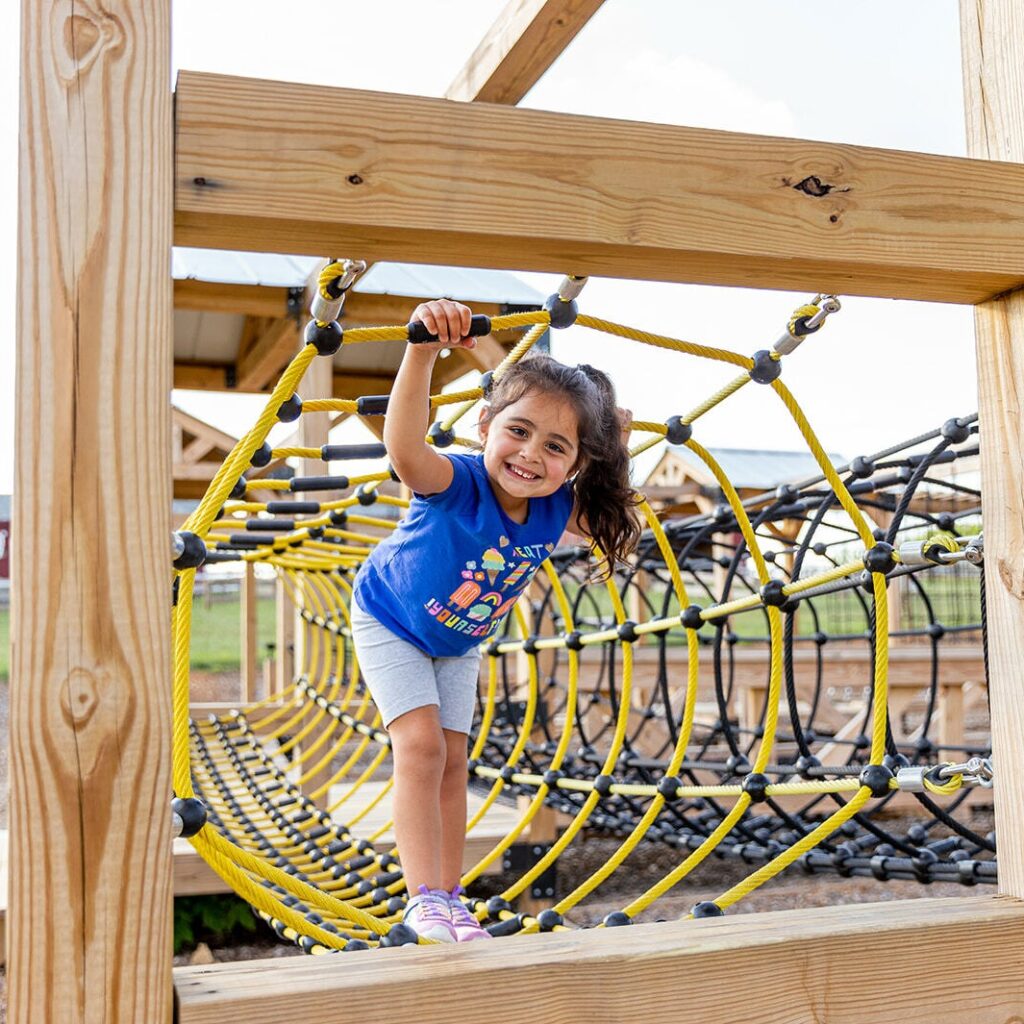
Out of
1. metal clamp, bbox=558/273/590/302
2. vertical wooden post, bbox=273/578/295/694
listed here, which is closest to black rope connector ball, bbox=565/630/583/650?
metal clamp, bbox=558/273/590/302

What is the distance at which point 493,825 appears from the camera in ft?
13.3

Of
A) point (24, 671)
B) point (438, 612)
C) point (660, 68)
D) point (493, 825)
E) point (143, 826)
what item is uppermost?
point (660, 68)

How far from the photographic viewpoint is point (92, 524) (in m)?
0.89

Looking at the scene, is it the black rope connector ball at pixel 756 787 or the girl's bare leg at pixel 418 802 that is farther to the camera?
the black rope connector ball at pixel 756 787

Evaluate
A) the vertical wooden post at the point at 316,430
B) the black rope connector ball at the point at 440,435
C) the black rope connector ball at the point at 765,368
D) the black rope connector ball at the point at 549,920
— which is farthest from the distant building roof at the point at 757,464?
the black rope connector ball at the point at 765,368

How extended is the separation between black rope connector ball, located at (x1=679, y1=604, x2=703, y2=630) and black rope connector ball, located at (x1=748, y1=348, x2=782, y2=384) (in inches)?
38.0

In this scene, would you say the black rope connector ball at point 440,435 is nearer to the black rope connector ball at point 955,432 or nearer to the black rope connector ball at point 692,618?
the black rope connector ball at point 692,618

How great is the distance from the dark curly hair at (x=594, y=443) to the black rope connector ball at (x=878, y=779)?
563 millimetres

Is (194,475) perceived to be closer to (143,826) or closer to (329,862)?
(329,862)

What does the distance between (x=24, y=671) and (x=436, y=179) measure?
528mm

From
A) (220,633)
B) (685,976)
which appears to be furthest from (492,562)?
(220,633)

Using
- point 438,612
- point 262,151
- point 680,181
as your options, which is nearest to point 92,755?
point 262,151

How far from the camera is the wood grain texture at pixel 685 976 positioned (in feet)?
2.99

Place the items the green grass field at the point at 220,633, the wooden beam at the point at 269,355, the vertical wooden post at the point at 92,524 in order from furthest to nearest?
the green grass field at the point at 220,633 < the wooden beam at the point at 269,355 < the vertical wooden post at the point at 92,524
